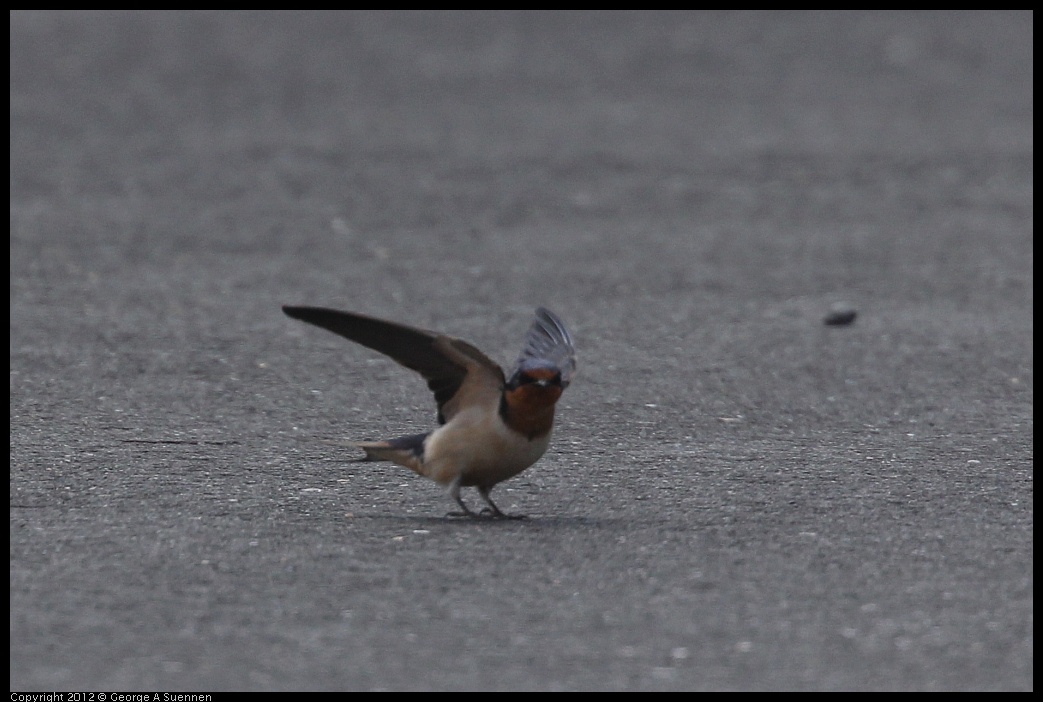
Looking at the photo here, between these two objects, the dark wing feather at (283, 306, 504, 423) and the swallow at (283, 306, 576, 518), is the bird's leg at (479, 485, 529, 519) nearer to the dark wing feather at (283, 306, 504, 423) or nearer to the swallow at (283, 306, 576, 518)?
the swallow at (283, 306, 576, 518)

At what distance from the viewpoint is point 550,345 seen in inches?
234

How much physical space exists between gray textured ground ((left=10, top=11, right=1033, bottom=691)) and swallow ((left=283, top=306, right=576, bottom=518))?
0.20 m

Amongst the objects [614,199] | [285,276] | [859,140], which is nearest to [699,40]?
[859,140]

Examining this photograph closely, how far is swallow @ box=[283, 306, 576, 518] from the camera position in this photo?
5504 mm

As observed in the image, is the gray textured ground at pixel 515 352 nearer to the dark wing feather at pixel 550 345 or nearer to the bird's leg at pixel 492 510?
the bird's leg at pixel 492 510

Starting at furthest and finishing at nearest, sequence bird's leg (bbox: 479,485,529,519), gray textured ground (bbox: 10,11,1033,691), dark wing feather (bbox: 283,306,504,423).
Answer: bird's leg (bbox: 479,485,529,519), dark wing feather (bbox: 283,306,504,423), gray textured ground (bbox: 10,11,1033,691)

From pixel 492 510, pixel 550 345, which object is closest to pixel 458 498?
pixel 492 510

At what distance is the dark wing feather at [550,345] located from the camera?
19.0ft

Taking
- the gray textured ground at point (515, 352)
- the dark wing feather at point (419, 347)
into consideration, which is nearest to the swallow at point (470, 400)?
the dark wing feather at point (419, 347)

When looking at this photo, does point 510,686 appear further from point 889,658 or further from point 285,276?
point 285,276

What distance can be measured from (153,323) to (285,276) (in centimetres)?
148

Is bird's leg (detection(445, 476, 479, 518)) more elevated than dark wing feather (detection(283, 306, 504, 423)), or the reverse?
dark wing feather (detection(283, 306, 504, 423))

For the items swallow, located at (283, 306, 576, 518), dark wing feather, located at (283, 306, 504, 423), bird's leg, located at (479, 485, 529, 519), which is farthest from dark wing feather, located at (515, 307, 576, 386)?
bird's leg, located at (479, 485, 529, 519)

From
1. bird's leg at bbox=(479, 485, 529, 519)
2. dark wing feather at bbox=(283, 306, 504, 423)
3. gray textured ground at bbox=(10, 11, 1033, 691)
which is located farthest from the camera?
bird's leg at bbox=(479, 485, 529, 519)
